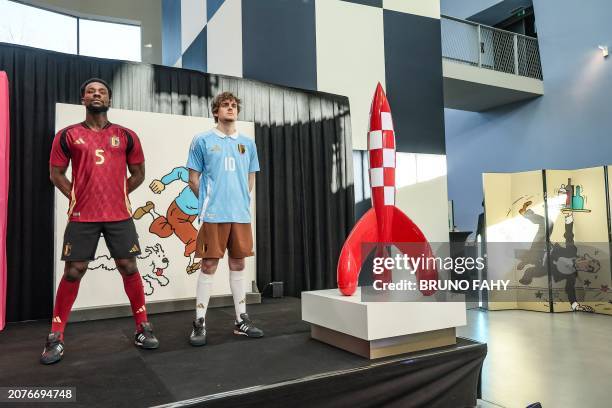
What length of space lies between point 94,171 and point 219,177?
0.55 meters

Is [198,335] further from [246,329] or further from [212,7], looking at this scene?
[212,7]

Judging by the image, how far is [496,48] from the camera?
812 centimetres

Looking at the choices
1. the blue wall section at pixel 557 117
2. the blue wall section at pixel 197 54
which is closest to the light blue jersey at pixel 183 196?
the blue wall section at pixel 197 54

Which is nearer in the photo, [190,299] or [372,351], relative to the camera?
[372,351]

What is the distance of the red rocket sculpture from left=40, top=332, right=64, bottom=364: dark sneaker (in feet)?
4.15

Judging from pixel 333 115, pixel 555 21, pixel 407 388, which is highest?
pixel 555 21

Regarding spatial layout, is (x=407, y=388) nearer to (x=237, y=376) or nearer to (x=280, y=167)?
(x=237, y=376)

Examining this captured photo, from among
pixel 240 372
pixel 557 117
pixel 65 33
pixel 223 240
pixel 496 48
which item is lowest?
pixel 240 372

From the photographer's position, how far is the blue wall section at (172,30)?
5.69 metres

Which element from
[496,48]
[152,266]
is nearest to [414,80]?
[152,266]

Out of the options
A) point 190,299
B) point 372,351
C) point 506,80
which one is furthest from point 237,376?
point 506,80

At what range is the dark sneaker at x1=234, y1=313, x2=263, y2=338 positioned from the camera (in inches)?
86.7

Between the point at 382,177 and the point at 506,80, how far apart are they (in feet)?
20.7

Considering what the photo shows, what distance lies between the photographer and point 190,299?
3.16 metres
